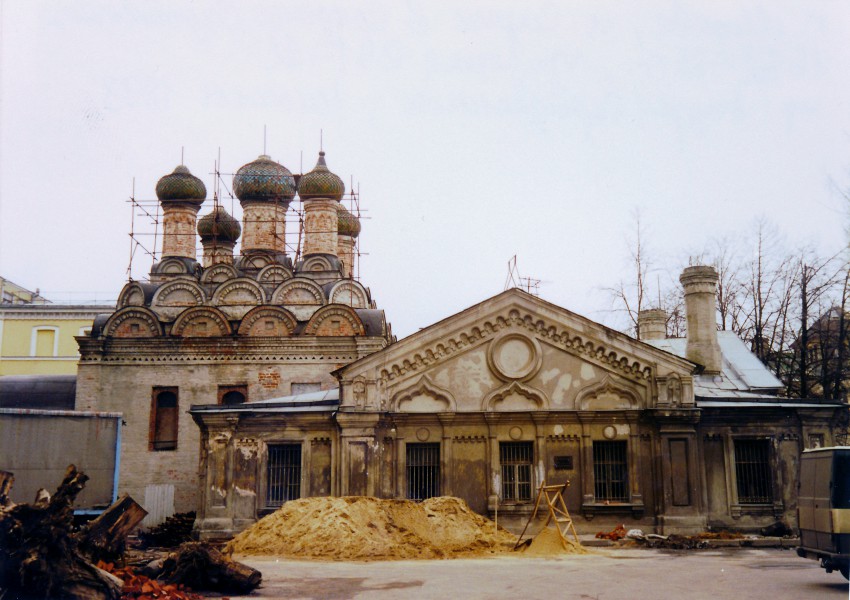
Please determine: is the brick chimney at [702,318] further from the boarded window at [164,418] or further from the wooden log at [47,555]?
the wooden log at [47,555]

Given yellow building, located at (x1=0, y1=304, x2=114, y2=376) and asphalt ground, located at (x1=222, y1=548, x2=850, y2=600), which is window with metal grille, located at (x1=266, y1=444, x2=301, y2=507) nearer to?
asphalt ground, located at (x1=222, y1=548, x2=850, y2=600)

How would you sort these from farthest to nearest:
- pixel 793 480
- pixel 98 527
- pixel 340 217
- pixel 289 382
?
1. pixel 340 217
2. pixel 289 382
3. pixel 793 480
4. pixel 98 527

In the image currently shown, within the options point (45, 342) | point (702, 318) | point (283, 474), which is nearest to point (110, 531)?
point (283, 474)

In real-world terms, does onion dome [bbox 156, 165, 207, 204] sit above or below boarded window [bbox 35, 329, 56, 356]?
above

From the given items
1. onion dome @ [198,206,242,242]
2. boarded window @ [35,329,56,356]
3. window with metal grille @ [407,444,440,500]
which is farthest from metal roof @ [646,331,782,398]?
boarded window @ [35,329,56,356]

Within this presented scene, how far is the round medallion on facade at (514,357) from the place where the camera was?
2392 cm

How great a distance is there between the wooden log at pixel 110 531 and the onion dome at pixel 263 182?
953 inches

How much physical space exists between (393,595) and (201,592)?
9.34 feet

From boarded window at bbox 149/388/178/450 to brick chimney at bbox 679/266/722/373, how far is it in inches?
682

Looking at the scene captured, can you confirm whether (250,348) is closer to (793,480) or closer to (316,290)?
(316,290)

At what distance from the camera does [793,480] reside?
23.1m

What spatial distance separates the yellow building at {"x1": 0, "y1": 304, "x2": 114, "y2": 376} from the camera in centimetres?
5225

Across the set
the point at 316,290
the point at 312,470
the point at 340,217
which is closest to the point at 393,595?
the point at 312,470

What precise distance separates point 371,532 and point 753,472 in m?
9.93
